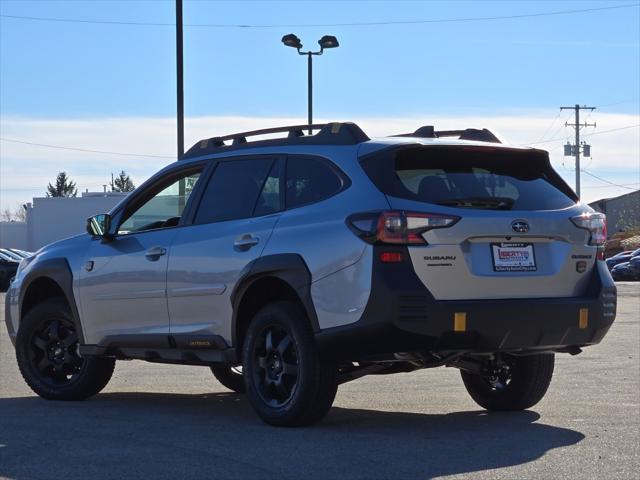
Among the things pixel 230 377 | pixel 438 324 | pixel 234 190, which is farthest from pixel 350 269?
pixel 230 377

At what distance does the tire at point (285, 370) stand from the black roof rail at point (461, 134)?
1511mm

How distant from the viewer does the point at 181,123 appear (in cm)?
2245

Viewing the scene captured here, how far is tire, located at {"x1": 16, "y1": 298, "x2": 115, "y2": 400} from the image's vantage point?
9664mm

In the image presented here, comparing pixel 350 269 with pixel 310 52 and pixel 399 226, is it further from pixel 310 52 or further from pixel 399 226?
pixel 310 52

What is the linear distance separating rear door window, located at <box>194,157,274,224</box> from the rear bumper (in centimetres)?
138

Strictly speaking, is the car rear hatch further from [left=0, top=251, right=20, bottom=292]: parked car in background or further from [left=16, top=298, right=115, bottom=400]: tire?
[left=0, top=251, right=20, bottom=292]: parked car in background

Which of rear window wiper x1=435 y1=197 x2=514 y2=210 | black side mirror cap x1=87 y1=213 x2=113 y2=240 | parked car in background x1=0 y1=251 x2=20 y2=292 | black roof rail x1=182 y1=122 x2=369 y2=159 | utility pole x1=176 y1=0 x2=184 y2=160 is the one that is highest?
utility pole x1=176 y1=0 x2=184 y2=160

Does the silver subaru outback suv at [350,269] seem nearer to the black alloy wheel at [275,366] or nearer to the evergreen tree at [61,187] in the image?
the black alloy wheel at [275,366]

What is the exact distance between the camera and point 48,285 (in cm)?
1022

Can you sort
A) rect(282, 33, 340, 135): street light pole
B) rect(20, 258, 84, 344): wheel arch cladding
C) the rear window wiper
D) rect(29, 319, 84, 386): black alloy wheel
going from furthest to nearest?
1. rect(282, 33, 340, 135): street light pole
2. rect(29, 319, 84, 386): black alloy wheel
3. rect(20, 258, 84, 344): wheel arch cladding
4. the rear window wiper

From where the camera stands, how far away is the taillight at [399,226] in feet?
24.1

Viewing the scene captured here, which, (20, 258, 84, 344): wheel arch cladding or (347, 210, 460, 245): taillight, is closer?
(347, 210, 460, 245): taillight

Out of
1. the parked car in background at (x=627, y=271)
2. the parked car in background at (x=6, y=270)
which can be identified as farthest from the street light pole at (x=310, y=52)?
the parked car in background at (x=627, y=271)

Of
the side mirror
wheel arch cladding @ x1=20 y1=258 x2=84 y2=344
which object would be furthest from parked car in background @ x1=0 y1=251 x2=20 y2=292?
the side mirror
